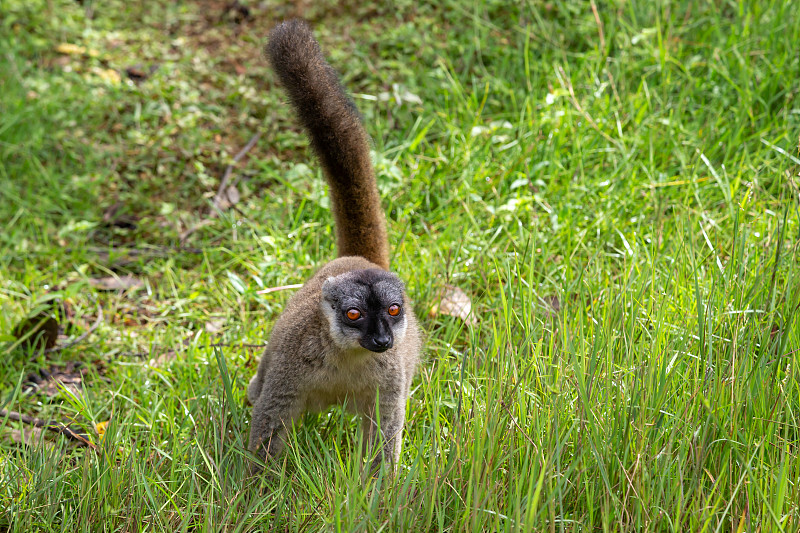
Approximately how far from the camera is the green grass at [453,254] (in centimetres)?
277

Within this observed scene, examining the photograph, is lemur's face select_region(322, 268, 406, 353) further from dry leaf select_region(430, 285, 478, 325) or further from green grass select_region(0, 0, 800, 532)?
dry leaf select_region(430, 285, 478, 325)

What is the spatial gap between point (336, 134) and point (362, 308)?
3.00 ft

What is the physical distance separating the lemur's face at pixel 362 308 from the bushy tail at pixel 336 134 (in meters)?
0.67

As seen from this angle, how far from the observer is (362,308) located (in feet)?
10.0

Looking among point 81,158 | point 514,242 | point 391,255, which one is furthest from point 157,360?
point 81,158

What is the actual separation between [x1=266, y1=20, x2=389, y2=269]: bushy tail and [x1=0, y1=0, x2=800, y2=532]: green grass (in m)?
0.58

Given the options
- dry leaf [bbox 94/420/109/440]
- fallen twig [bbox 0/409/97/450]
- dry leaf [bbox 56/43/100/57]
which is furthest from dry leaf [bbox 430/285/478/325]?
dry leaf [bbox 56/43/100/57]

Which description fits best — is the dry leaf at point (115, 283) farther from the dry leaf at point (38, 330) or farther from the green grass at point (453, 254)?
the dry leaf at point (38, 330)

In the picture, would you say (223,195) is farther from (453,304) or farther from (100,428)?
(100,428)

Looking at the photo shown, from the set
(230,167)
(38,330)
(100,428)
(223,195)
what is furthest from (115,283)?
(100,428)

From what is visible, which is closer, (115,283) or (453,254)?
(453,254)

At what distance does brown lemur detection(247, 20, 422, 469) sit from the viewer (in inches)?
121

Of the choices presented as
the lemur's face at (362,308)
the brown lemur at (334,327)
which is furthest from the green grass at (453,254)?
the lemur's face at (362,308)

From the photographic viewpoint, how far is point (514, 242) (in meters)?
4.38
